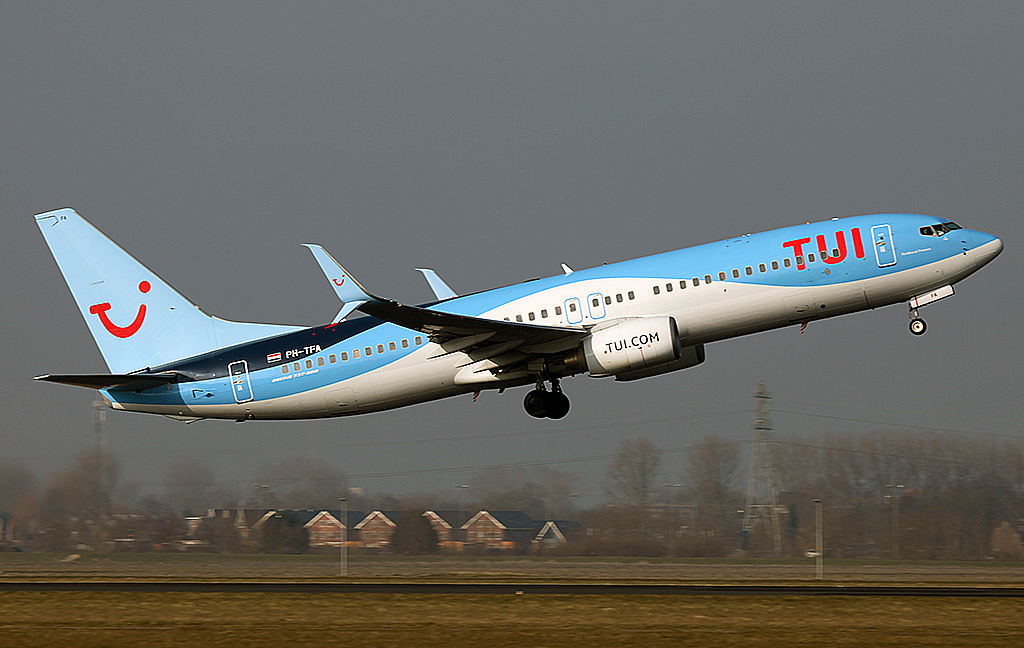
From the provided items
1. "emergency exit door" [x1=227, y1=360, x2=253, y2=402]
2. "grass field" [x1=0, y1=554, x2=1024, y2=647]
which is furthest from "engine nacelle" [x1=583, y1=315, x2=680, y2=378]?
"emergency exit door" [x1=227, y1=360, x2=253, y2=402]

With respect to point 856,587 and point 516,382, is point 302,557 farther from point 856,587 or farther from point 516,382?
point 856,587

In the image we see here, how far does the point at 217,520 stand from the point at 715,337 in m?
26.5

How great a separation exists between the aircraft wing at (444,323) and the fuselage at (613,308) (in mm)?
625

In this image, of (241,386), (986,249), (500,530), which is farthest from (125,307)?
(986,249)

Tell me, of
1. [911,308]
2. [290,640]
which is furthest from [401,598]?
[911,308]

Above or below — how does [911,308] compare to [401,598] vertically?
above

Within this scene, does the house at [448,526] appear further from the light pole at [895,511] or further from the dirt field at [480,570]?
the light pole at [895,511]

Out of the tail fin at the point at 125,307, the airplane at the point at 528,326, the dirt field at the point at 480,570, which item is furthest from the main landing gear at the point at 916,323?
the tail fin at the point at 125,307

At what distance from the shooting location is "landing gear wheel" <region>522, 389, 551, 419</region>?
3712 cm

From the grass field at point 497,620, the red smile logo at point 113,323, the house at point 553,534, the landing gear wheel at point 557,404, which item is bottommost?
the grass field at point 497,620

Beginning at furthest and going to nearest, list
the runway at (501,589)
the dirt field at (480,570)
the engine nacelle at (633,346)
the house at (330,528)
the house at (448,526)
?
the house at (448,526)
the house at (330,528)
the dirt field at (480,570)
the engine nacelle at (633,346)
the runway at (501,589)

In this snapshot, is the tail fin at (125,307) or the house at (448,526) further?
the house at (448,526)

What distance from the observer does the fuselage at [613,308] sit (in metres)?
32.7

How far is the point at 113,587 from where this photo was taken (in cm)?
3180
